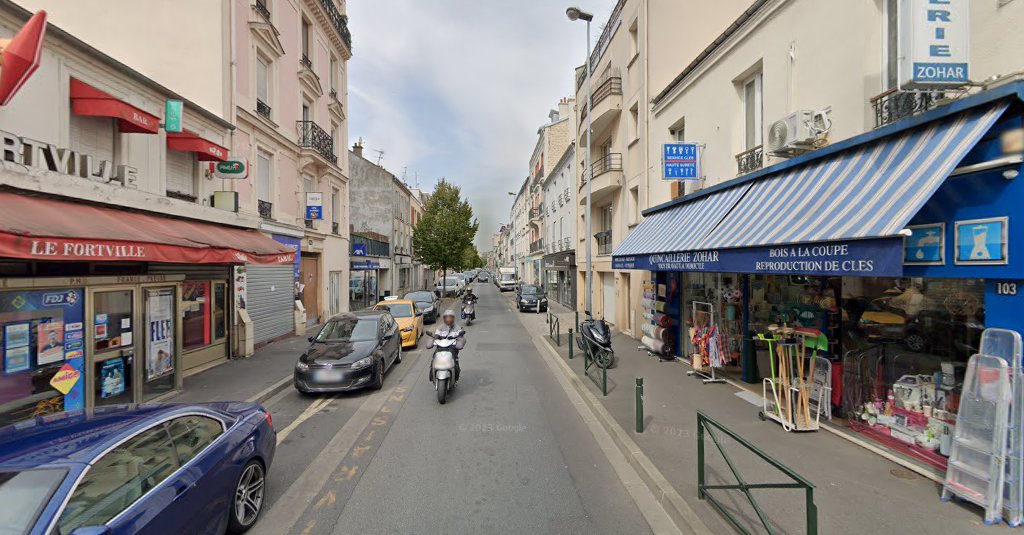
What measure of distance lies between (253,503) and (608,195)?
51.8 feet

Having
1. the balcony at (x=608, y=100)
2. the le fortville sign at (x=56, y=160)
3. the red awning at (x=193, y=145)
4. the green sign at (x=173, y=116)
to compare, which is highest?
the balcony at (x=608, y=100)

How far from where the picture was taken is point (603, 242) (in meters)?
18.2

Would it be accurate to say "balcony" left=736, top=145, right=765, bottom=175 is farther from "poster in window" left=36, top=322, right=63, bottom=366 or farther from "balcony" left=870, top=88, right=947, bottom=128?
"poster in window" left=36, top=322, right=63, bottom=366

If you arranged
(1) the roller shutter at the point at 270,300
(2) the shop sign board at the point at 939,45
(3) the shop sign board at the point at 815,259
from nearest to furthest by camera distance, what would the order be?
(3) the shop sign board at the point at 815,259 → (2) the shop sign board at the point at 939,45 → (1) the roller shutter at the point at 270,300

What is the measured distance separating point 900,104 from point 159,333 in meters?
12.0

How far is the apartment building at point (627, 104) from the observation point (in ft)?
37.9

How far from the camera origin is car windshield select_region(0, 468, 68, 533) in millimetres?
2162

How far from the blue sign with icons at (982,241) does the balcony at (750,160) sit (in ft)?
12.5

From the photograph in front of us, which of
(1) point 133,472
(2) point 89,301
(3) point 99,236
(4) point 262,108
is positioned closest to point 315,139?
(4) point 262,108

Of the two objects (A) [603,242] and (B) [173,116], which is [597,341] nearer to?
(A) [603,242]

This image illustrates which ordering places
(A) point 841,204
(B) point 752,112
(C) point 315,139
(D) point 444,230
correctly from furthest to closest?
(D) point 444,230 → (C) point 315,139 → (B) point 752,112 → (A) point 841,204

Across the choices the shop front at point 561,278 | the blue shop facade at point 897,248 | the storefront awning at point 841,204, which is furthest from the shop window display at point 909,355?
the shop front at point 561,278

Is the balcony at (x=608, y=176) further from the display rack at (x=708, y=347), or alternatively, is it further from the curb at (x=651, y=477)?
the curb at (x=651, y=477)

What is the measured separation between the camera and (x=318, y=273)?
55.6 ft
